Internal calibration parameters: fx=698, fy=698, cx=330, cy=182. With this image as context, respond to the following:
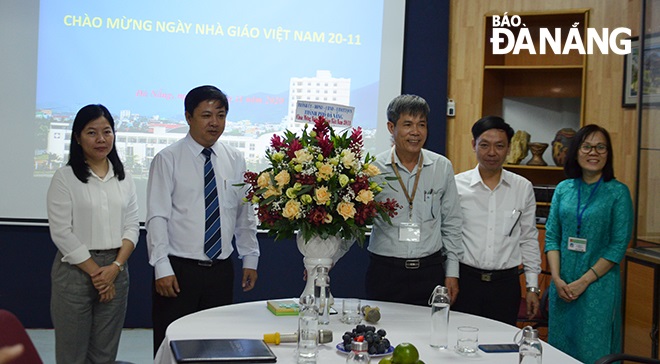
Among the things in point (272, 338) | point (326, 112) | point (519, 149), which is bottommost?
point (272, 338)

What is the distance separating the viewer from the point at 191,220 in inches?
137

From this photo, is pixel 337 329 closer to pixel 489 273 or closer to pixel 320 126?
pixel 320 126

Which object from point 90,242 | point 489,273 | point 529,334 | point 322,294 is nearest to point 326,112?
point 489,273

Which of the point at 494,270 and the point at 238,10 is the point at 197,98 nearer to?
the point at 494,270

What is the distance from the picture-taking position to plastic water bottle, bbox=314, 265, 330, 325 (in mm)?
2830

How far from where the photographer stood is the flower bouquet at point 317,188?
113 inches

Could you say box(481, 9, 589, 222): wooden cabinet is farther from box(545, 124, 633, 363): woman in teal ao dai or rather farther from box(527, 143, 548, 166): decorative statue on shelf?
box(545, 124, 633, 363): woman in teal ao dai

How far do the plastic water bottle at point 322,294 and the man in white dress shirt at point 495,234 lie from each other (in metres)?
1.01

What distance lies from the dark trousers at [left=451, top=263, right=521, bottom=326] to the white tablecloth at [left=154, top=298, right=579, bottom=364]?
0.49 meters

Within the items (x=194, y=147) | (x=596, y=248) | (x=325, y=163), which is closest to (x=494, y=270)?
(x=596, y=248)

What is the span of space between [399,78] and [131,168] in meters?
2.31

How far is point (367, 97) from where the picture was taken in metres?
5.83

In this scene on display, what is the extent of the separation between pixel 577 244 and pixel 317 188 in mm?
1786

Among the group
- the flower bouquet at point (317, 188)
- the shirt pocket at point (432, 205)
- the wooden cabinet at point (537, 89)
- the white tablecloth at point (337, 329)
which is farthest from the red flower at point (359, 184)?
the wooden cabinet at point (537, 89)
